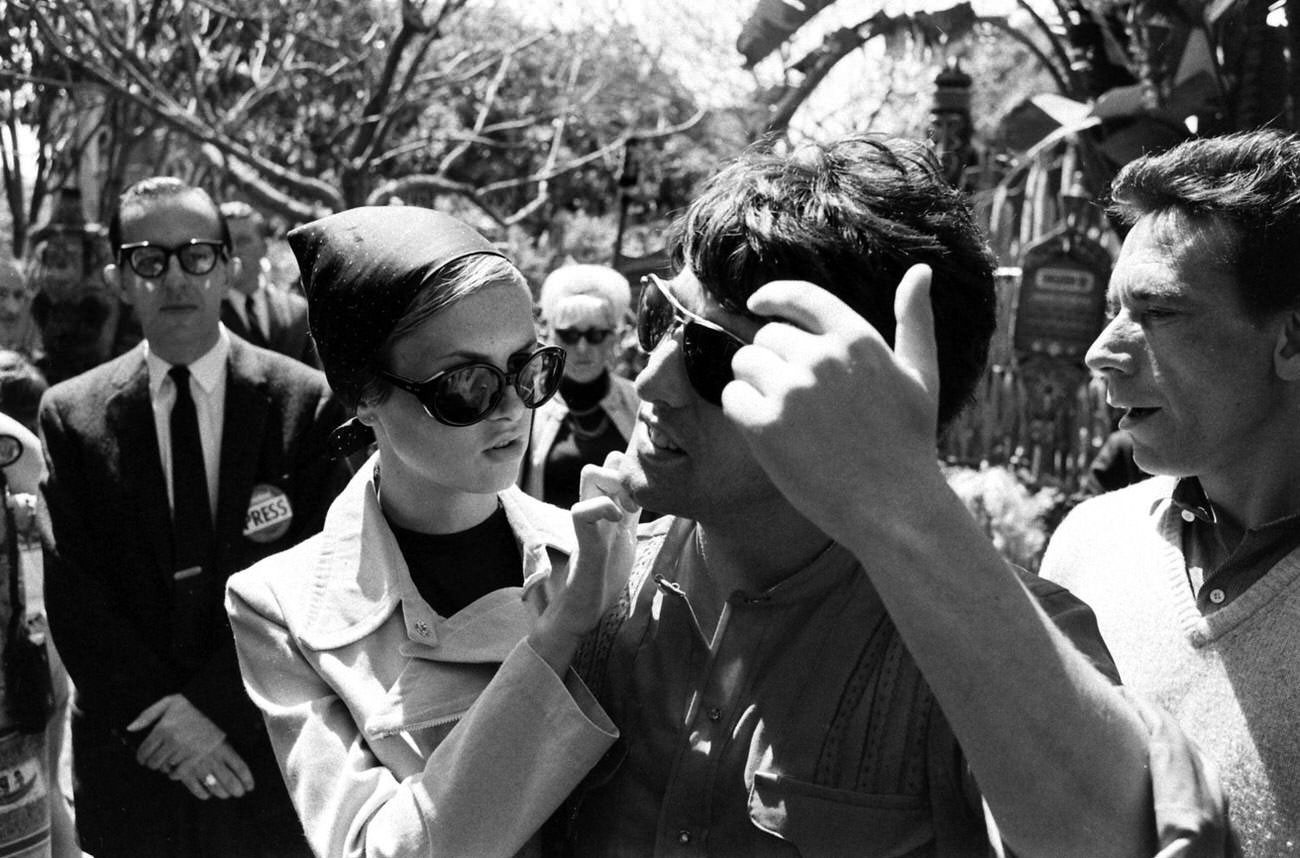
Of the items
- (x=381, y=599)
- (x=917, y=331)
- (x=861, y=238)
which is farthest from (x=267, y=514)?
(x=917, y=331)

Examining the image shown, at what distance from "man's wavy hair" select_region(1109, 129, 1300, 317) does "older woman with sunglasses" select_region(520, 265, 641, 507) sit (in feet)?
9.57

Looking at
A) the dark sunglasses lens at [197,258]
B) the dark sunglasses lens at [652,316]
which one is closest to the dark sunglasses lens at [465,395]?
the dark sunglasses lens at [652,316]

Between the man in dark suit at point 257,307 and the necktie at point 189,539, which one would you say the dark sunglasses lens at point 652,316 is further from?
the man in dark suit at point 257,307

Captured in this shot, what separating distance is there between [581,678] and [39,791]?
6.92ft

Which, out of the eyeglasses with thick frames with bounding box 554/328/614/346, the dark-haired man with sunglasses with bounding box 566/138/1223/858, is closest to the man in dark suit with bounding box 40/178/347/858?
the dark-haired man with sunglasses with bounding box 566/138/1223/858

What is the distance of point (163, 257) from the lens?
3783 mm

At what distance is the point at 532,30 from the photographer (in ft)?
42.6

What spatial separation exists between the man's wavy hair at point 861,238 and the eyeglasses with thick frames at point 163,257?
7.86 ft

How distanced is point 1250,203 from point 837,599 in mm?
1045

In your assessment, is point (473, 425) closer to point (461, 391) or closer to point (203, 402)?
point (461, 391)

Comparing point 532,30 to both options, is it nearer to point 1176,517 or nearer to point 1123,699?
point 1176,517

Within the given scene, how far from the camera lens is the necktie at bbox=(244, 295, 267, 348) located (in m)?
5.77

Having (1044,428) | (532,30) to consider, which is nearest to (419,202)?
(532,30)

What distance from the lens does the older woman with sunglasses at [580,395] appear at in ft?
16.5
